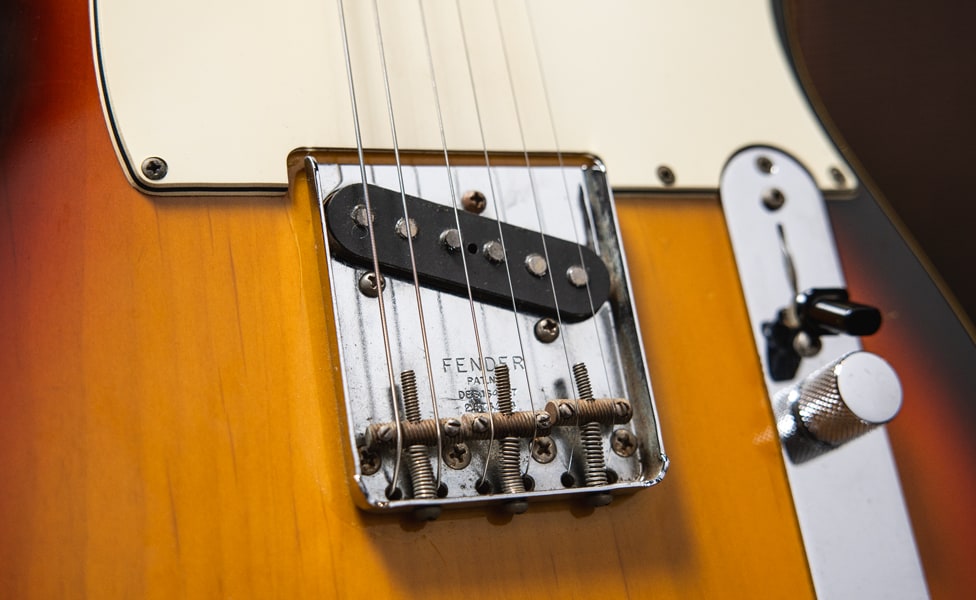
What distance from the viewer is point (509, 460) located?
60 cm

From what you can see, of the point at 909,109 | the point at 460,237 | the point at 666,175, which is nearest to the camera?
the point at 460,237

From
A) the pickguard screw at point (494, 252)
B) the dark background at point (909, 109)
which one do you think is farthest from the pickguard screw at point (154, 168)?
the dark background at point (909, 109)

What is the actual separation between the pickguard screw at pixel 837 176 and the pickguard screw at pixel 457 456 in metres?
0.45

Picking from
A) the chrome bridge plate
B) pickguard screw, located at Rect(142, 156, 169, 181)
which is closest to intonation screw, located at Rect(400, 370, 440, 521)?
the chrome bridge plate

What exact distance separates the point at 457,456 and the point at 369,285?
128 millimetres

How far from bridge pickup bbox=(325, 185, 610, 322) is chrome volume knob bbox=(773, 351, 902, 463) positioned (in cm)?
17

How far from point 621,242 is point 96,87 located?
385 millimetres

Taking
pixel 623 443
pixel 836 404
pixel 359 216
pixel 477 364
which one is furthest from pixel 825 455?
pixel 359 216

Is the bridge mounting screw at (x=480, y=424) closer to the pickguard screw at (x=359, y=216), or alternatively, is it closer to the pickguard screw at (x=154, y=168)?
the pickguard screw at (x=359, y=216)

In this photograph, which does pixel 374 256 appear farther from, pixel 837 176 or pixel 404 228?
pixel 837 176

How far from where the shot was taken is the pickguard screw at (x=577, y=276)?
69 cm

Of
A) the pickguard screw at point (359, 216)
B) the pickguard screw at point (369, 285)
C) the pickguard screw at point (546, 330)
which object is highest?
the pickguard screw at point (359, 216)

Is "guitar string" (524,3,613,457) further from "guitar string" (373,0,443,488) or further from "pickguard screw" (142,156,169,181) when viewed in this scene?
"pickguard screw" (142,156,169,181)

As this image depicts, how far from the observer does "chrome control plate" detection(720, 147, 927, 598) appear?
68 cm
